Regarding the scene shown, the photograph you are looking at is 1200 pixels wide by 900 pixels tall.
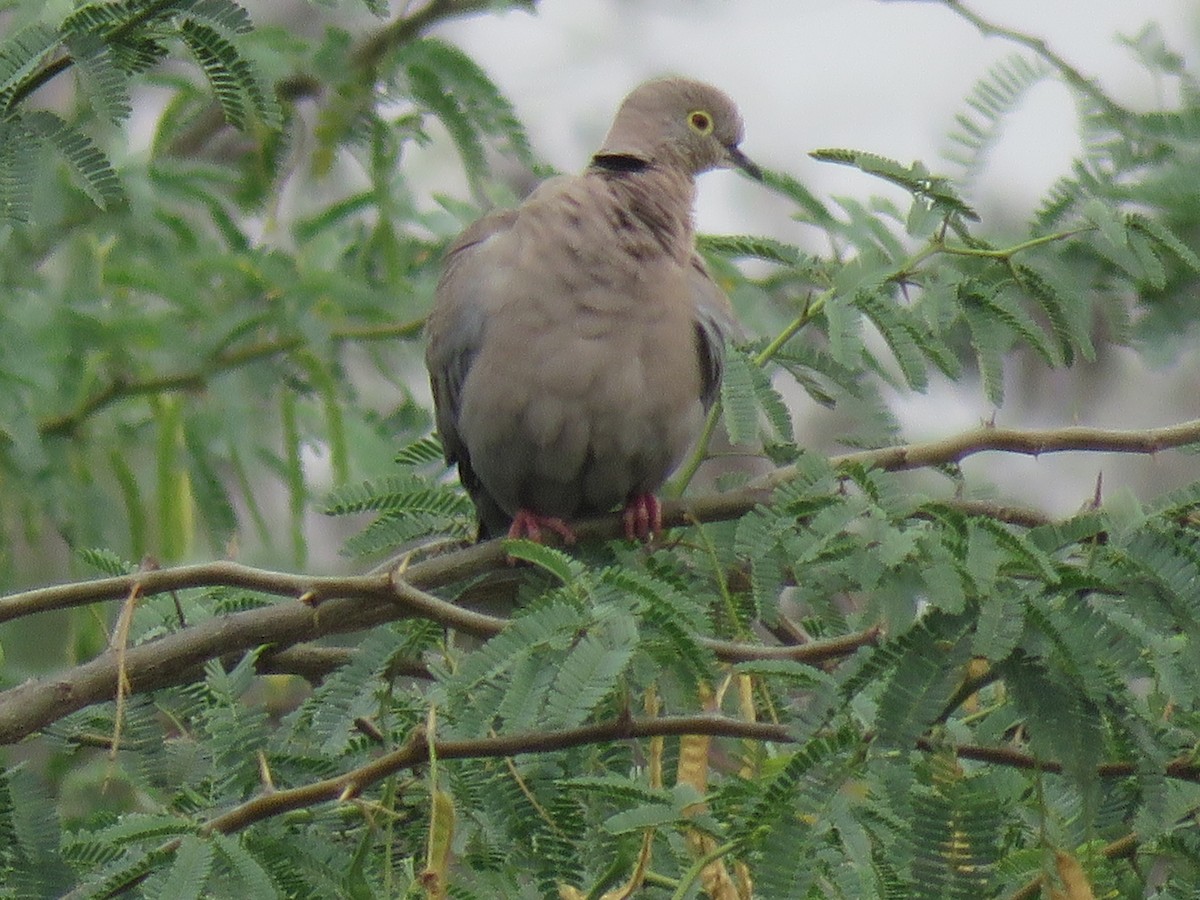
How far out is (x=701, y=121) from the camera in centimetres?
449

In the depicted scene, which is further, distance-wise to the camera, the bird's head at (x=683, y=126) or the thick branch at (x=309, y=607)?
the bird's head at (x=683, y=126)

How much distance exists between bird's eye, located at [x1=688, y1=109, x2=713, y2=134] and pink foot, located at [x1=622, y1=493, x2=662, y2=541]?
1256 millimetres

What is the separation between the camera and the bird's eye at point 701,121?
4465mm

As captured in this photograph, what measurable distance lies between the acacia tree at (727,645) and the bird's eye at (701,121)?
56cm

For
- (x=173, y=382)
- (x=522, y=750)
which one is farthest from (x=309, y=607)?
(x=173, y=382)

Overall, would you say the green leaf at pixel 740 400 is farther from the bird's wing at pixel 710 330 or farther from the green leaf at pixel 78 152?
the green leaf at pixel 78 152

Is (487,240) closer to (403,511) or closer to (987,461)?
(403,511)

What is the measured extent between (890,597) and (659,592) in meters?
0.32

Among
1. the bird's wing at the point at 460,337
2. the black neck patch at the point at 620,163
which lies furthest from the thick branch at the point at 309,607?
the black neck patch at the point at 620,163

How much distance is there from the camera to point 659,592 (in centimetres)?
238

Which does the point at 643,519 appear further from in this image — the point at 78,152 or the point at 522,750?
the point at 78,152

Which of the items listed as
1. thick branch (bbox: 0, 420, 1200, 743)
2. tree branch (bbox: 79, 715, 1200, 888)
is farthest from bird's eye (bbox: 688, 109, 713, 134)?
tree branch (bbox: 79, 715, 1200, 888)

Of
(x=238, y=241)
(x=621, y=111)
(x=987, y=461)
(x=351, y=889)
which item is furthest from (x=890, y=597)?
(x=987, y=461)

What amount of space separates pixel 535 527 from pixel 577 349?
0.40 m
